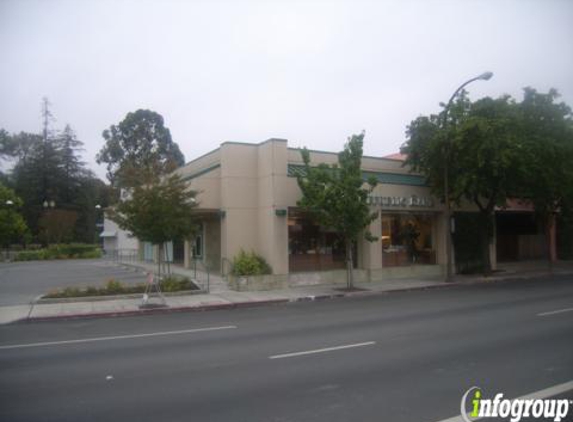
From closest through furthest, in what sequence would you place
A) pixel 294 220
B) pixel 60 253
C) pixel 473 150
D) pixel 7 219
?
pixel 473 150 → pixel 294 220 → pixel 7 219 → pixel 60 253

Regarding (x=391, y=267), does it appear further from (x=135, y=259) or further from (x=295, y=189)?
(x=135, y=259)

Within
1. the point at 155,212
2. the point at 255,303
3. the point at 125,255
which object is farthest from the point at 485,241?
the point at 125,255

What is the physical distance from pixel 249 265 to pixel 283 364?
1163 centimetres

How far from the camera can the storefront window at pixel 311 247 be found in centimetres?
2097

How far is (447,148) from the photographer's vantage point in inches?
840

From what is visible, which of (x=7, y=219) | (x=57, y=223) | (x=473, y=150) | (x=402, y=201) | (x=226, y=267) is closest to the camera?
(x=473, y=150)

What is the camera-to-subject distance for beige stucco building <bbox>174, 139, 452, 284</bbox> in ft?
66.3

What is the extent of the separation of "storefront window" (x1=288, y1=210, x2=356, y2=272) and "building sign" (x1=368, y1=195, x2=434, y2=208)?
8.57 ft

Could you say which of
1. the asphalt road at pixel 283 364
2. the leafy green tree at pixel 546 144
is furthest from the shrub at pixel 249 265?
the leafy green tree at pixel 546 144

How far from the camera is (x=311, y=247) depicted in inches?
845

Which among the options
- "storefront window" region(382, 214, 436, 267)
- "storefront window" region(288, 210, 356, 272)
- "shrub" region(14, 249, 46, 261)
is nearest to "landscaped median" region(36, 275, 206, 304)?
"storefront window" region(288, 210, 356, 272)

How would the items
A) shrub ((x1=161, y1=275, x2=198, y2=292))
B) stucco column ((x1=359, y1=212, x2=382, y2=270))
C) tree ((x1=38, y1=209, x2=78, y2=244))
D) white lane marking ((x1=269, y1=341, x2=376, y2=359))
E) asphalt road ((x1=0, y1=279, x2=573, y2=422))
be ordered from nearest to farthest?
asphalt road ((x1=0, y1=279, x2=573, y2=422)) < white lane marking ((x1=269, y1=341, x2=376, y2=359)) < shrub ((x1=161, y1=275, x2=198, y2=292)) < stucco column ((x1=359, y1=212, x2=382, y2=270)) < tree ((x1=38, y1=209, x2=78, y2=244))

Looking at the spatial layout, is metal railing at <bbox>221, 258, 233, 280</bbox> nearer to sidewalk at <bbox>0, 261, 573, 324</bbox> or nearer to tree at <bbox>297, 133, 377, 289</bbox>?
sidewalk at <bbox>0, 261, 573, 324</bbox>

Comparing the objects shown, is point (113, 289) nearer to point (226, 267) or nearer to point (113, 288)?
point (113, 288)
